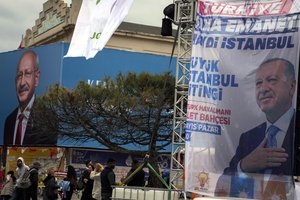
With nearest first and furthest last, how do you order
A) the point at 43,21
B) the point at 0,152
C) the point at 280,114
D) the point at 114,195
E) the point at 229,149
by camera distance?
the point at 280,114 → the point at 229,149 → the point at 114,195 → the point at 0,152 → the point at 43,21

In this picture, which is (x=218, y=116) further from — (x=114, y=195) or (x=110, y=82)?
(x=110, y=82)

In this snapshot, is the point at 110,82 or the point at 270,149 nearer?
the point at 270,149

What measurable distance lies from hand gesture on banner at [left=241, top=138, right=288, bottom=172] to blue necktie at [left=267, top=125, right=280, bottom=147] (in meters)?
0.05

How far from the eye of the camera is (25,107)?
41.1 m

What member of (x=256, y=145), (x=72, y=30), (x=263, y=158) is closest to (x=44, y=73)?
(x=72, y=30)

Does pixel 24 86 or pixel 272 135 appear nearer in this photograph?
pixel 272 135

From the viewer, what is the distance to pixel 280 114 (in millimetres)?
7645

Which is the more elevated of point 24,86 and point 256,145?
point 24,86

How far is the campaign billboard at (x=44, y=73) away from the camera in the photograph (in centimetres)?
3775

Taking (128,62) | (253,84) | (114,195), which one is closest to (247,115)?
(253,84)

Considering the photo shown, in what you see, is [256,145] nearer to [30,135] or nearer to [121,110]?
[121,110]

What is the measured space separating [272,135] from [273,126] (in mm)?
114

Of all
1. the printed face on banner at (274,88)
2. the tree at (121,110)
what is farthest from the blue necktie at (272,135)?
the tree at (121,110)

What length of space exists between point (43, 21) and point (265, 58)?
41531 mm
